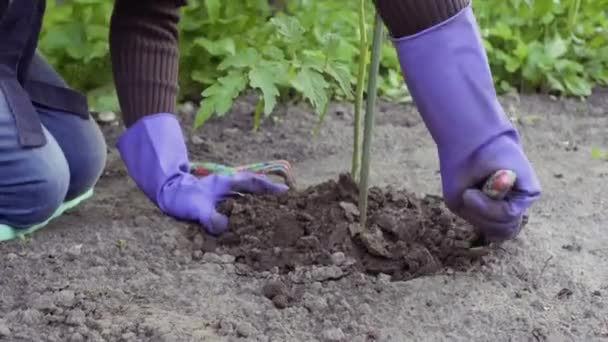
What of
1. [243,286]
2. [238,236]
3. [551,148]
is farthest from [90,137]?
[551,148]

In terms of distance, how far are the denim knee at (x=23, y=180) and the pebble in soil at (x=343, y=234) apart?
1.20 ft

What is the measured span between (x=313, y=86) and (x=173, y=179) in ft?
1.12

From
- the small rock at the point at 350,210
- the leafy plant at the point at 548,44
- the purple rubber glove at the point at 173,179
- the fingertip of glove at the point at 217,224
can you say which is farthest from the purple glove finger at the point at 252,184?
the leafy plant at the point at 548,44

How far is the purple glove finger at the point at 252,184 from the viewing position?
2115 mm

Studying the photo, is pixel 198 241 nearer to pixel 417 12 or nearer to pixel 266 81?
pixel 266 81

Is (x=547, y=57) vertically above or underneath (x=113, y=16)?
underneath

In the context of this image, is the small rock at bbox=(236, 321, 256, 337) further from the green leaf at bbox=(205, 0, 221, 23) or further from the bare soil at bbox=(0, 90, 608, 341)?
the green leaf at bbox=(205, 0, 221, 23)

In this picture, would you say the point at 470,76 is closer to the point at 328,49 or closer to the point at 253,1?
the point at 328,49

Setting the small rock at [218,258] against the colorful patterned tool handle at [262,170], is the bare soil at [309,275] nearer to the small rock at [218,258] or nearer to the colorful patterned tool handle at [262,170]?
the small rock at [218,258]

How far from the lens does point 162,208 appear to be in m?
2.12

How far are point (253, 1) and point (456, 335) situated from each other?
153 cm

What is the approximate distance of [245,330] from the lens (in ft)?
5.37

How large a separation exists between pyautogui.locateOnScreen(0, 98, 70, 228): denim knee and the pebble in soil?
1.20 feet

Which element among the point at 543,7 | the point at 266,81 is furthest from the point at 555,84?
the point at 266,81
